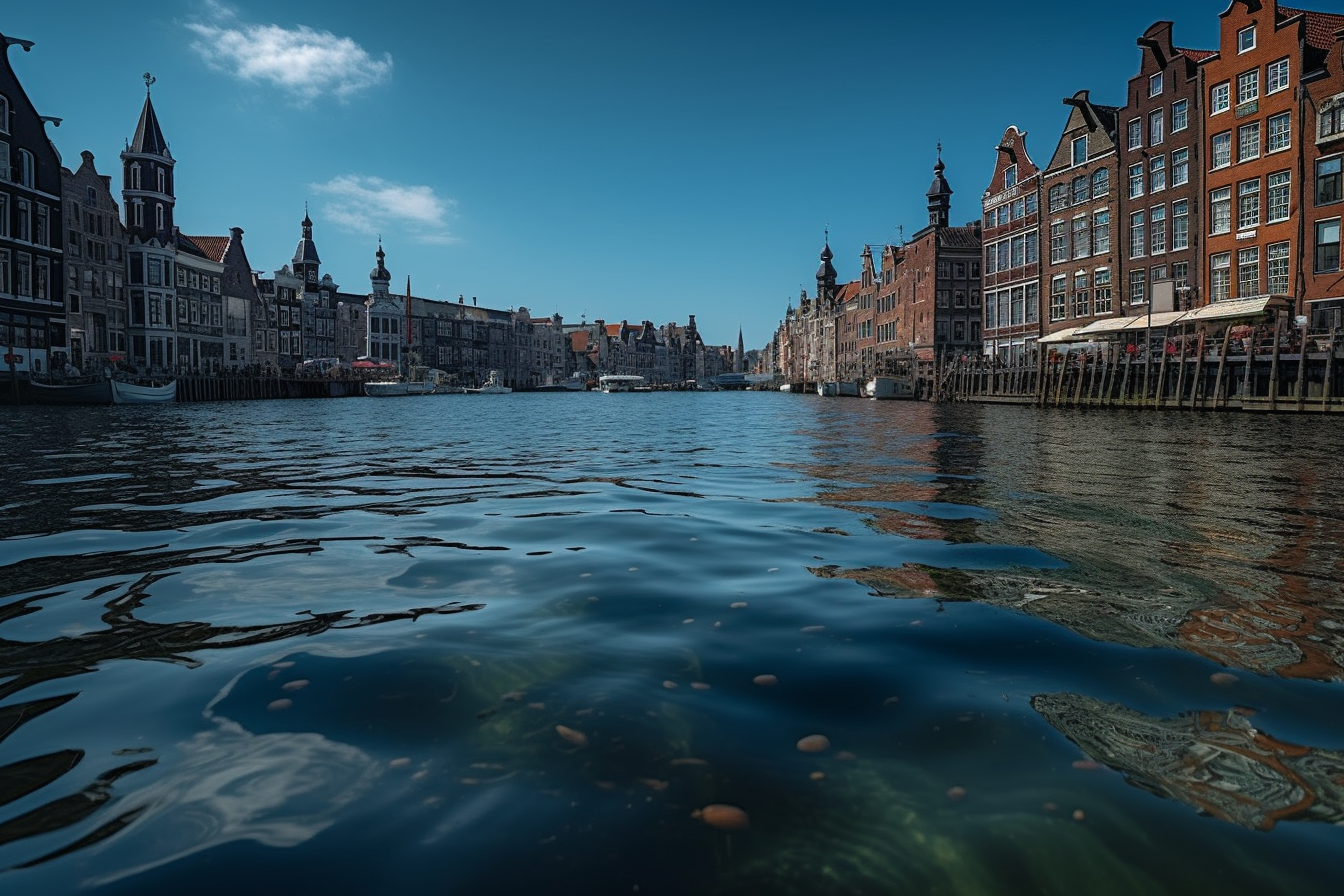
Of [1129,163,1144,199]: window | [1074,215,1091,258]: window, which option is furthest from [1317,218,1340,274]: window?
[1074,215,1091,258]: window

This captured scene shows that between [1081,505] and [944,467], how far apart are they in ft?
15.3

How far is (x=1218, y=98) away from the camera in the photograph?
42.0 meters

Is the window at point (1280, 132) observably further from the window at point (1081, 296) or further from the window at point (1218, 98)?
the window at point (1081, 296)

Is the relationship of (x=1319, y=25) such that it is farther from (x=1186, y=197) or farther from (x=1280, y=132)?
(x=1186, y=197)

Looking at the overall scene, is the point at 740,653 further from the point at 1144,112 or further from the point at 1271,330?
the point at 1144,112

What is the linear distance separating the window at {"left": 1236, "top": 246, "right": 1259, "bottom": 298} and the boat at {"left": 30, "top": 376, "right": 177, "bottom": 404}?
58.4 metres

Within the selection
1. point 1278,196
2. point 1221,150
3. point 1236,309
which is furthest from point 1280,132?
point 1236,309

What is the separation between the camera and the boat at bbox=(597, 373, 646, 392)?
146 meters

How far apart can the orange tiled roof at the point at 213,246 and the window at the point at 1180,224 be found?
78.4 meters

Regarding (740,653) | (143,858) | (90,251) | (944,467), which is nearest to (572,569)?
(740,653)

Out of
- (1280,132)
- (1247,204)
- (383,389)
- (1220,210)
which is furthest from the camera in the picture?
(383,389)

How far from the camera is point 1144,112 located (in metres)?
46.9

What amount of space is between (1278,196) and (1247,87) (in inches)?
238

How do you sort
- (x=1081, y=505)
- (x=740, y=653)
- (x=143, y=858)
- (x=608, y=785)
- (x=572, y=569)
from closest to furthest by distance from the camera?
(x=143, y=858) → (x=608, y=785) → (x=740, y=653) → (x=572, y=569) → (x=1081, y=505)
